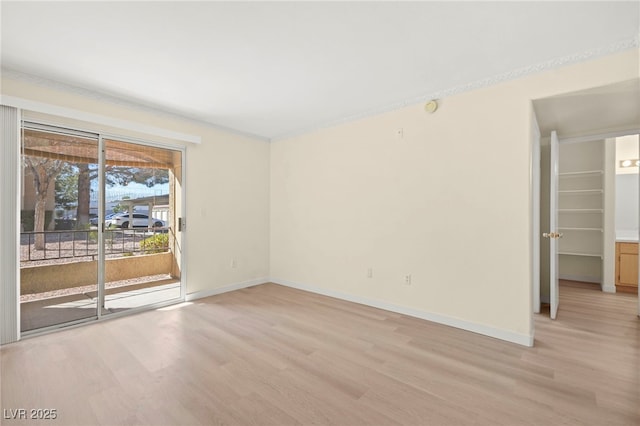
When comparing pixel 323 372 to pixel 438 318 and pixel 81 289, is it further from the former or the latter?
pixel 81 289

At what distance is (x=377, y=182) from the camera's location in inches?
146

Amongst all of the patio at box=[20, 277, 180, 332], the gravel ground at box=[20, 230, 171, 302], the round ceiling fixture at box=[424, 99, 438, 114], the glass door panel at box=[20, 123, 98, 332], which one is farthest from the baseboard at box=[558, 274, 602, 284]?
the glass door panel at box=[20, 123, 98, 332]

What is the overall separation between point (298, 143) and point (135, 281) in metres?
3.32

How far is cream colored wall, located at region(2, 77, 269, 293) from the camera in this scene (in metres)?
4.00

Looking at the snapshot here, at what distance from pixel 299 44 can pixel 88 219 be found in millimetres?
3027

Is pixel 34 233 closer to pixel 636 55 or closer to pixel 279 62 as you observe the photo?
pixel 279 62

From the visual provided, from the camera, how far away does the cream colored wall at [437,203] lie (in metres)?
2.66

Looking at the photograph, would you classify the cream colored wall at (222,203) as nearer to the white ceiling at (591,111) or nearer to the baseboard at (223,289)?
the baseboard at (223,289)

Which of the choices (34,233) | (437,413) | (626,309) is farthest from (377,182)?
(34,233)

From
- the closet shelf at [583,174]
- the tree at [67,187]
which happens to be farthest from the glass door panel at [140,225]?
the closet shelf at [583,174]

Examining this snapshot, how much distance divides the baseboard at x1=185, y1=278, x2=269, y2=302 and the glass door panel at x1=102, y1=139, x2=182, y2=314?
0.20m

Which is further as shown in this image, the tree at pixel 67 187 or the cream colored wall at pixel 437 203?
the tree at pixel 67 187

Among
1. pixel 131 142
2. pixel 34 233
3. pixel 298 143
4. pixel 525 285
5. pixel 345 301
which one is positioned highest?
pixel 298 143

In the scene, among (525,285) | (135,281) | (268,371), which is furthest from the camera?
(135,281)
